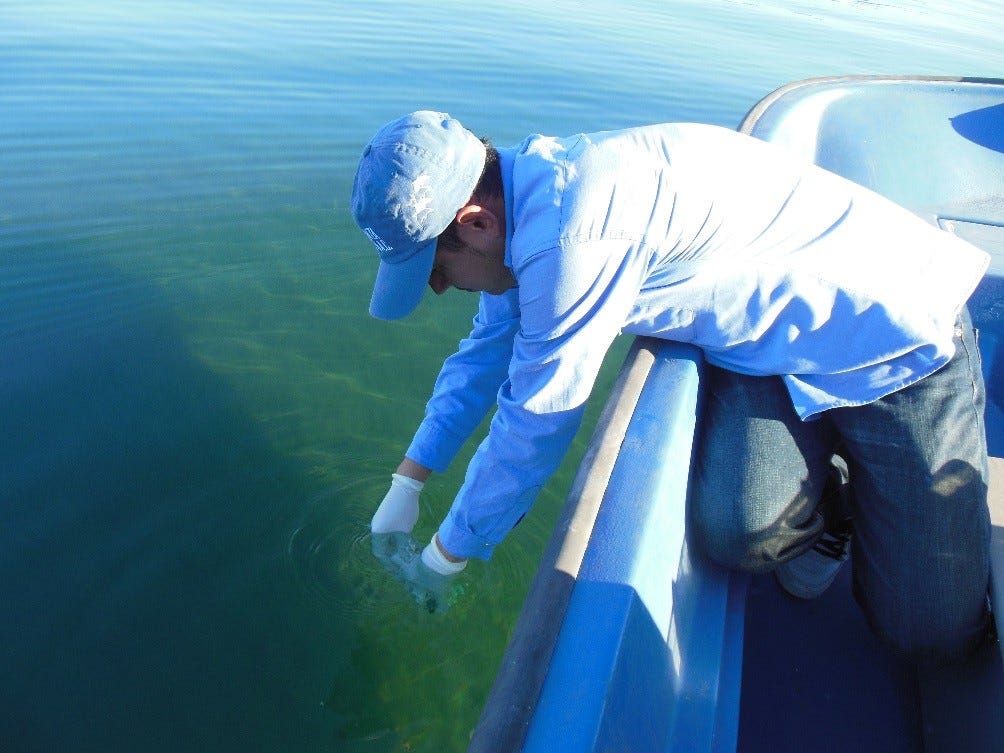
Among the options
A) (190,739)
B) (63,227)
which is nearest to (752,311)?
(190,739)

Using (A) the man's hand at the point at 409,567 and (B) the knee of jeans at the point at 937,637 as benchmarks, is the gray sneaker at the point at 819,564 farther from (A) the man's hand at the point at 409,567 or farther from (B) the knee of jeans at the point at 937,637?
(A) the man's hand at the point at 409,567

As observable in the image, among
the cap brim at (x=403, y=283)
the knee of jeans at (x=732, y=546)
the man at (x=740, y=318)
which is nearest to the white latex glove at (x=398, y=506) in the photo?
the man at (x=740, y=318)

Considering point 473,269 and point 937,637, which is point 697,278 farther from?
point 937,637

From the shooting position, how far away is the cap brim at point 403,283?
1486mm

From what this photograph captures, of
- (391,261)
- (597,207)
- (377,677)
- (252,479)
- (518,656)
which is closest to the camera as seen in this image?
(518,656)

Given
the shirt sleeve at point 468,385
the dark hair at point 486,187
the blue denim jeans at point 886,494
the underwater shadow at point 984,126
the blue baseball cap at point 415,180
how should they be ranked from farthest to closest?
the underwater shadow at point 984,126
the shirt sleeve at point 468,385
the blue denim jeans at point 886,494
the dark hair at point 486,187
the blue baseball cap at point 415,180

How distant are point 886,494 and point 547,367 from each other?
79cm

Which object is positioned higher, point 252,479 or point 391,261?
point 391,261

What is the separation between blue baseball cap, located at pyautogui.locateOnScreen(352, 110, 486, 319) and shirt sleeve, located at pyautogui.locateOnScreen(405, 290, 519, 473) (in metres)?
0.48

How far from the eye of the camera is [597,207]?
1.35 meters

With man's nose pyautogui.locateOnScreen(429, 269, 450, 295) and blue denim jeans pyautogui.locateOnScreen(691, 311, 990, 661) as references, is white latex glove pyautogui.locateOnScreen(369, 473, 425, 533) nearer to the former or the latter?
man's nose pyautogui.locateOnScreen(429, 269, 450, 295)

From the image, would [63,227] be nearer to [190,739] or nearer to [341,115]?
[341,115]

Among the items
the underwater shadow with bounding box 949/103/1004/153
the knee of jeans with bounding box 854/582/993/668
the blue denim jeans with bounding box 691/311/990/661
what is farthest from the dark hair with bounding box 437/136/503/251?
the underwater shadow with bounding box 949/103/1004/153

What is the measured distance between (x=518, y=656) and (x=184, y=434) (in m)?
2.05
